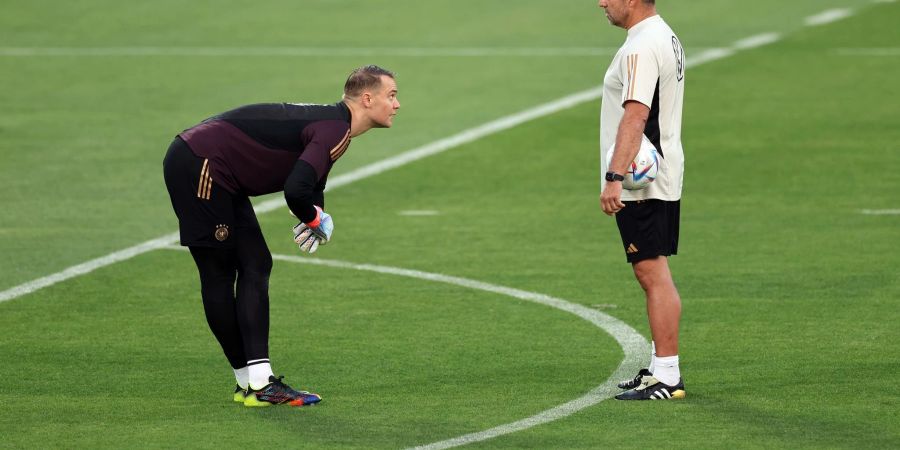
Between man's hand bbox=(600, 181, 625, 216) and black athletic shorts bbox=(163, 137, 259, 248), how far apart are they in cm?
181

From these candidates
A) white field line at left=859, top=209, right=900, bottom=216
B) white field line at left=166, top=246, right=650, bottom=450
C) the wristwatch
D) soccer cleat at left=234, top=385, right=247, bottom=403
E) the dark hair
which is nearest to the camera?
white field line at left=166, top=246, right=650, bottom=450

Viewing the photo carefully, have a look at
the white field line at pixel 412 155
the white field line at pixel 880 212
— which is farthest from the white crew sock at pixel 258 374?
the white field line at pixel 880 212

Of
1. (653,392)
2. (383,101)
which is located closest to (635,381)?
(653,392)

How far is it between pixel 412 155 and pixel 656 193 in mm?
9230

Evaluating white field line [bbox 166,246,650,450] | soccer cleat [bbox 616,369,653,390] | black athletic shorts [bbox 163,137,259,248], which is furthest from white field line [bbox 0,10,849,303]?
soccer cleat [bbox 616,369,653,390]

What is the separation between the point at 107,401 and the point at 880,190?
8836 millimetres

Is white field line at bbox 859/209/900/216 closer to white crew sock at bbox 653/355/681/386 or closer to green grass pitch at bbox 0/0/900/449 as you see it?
green grass pitch at bbox 0/0/900/449

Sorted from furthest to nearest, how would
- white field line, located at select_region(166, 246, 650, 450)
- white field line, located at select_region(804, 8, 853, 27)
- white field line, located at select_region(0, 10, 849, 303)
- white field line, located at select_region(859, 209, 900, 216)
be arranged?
1. white field line, located at select_region(804, 8, 853, 27)
2. white field line, located at select_region(859, 209, 900, 216)
3. white field line, located at select_region(0, 10, 849, 303)
4. white field line, located at select_region(166, 246, 650, 450)

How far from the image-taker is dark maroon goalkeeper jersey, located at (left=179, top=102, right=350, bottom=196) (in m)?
8.58

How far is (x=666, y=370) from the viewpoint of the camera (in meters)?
8.73

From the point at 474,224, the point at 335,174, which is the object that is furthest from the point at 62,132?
the point at 474,224

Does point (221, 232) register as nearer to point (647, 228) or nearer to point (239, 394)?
point (239, 394)

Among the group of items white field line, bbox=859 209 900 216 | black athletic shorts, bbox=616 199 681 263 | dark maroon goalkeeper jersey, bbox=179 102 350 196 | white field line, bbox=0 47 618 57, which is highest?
white field line, bbox=0 47 618 57

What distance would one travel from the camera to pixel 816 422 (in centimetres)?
820
